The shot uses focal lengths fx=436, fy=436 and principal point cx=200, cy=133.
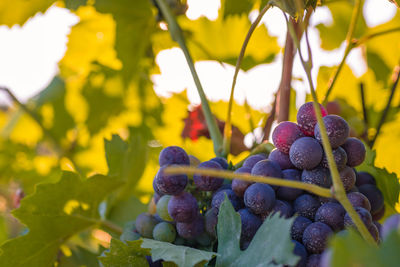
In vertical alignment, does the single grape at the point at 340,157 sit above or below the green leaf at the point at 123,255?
above

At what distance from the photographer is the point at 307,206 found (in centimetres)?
50

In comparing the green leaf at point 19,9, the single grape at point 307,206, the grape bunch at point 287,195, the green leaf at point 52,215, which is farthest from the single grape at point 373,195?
the green leaf at point 19,9

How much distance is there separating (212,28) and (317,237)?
0.89 metres

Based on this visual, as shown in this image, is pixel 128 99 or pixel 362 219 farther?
pixel 128 99

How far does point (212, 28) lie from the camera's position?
4.10 ft

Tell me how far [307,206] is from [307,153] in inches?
2.5

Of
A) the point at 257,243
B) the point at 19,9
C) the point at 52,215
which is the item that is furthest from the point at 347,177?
the point at 19,9

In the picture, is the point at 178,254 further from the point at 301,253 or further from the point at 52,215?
the point at 52,215

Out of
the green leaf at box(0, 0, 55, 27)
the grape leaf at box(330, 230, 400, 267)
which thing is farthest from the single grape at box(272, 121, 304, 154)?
the green leaf at box(0, 0, 55, 27)

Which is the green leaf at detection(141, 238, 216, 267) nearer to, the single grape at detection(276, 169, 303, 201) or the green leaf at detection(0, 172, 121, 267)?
the single grape at detection(276, 169, 303, 201)

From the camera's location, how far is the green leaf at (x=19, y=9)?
0.90 meters

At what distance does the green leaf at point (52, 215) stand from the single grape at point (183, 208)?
0.22 meters

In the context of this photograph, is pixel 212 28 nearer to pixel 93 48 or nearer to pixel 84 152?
pixel 93 48

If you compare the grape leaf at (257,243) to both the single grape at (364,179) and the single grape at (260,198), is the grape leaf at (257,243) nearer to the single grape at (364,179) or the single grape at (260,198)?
the single grape at (260,198)
